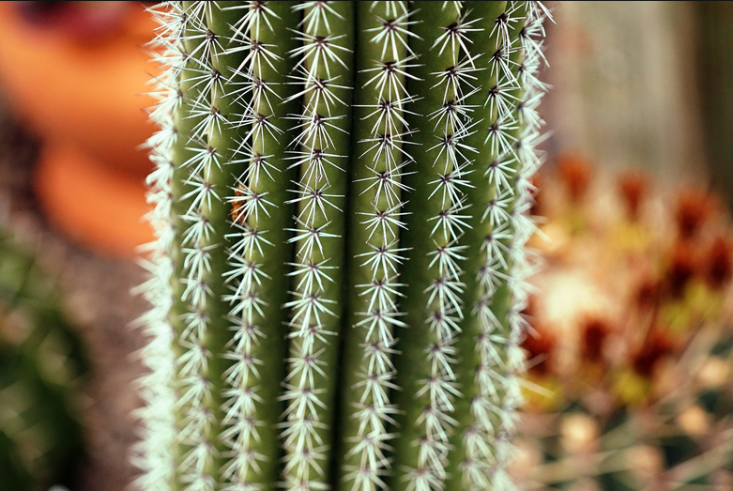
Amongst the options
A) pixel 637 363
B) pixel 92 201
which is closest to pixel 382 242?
pixel 637 363

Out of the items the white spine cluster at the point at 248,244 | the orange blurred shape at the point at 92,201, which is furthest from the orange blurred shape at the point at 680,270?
the orange blurred shape at the point at 92,201

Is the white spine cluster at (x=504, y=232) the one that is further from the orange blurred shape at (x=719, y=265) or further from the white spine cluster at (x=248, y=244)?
the orange blurred shape at (x=719, y=265)

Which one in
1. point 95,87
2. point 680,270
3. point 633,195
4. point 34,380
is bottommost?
point 34,380

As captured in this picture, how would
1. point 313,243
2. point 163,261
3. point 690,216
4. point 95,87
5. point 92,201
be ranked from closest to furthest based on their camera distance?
point 313,243, point 163,261, point 690,216, point 95,87, point 92,201

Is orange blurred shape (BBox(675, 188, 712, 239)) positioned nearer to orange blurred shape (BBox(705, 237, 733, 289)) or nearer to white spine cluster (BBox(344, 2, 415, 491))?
orange blurred shape (BBox(705, 237, 733, 289))

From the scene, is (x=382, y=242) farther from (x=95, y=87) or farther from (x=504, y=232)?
(x=95, y=87)

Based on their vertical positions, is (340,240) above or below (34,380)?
above

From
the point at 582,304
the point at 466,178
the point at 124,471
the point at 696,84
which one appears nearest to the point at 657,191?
the point at 696,84
